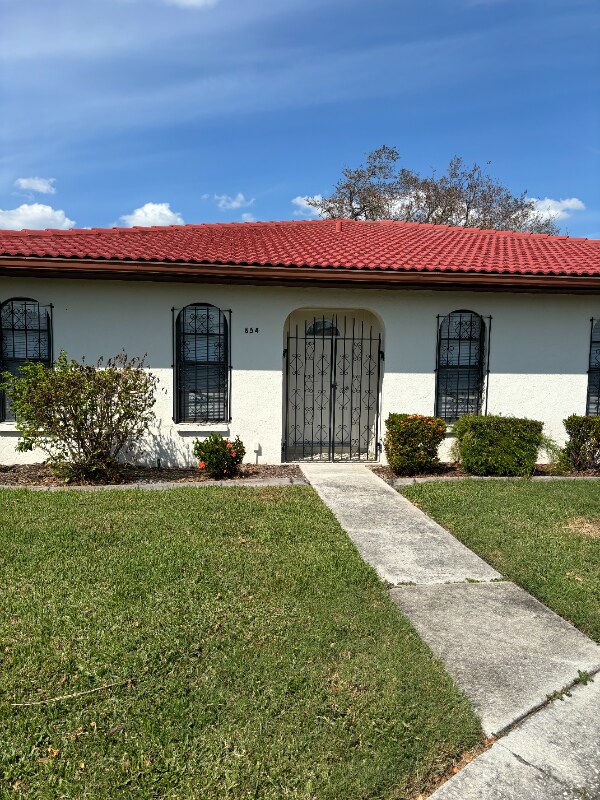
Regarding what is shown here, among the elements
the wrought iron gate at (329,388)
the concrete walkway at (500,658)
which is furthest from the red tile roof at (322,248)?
the concrete walkway at (500,658)

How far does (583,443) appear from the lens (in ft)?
29.0

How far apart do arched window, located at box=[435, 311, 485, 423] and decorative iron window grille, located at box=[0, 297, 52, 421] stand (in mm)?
6018

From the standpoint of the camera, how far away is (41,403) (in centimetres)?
734

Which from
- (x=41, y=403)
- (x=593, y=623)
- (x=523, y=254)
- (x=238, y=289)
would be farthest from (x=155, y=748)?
(x=523, y=254)

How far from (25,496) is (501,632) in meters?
5.53

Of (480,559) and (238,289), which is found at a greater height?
(238,289)

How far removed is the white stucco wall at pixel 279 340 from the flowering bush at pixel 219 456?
0.73m

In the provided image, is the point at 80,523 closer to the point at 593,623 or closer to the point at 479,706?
the point at 479,706

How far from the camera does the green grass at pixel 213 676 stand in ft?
8.18

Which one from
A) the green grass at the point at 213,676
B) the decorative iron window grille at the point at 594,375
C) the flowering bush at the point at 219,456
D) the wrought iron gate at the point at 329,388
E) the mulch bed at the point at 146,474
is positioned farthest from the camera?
the wrought iron gate at the point at 329,388

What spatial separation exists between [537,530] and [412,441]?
2.74 m

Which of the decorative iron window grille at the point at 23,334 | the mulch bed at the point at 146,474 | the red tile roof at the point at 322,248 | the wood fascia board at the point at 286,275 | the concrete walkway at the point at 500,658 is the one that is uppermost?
the red tile roof at the point at 322,248

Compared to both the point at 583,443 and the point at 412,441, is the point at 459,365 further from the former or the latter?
the point at 583,443

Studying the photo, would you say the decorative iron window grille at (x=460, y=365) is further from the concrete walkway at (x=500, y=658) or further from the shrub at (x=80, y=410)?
the shrub at (x=80, y=410)
